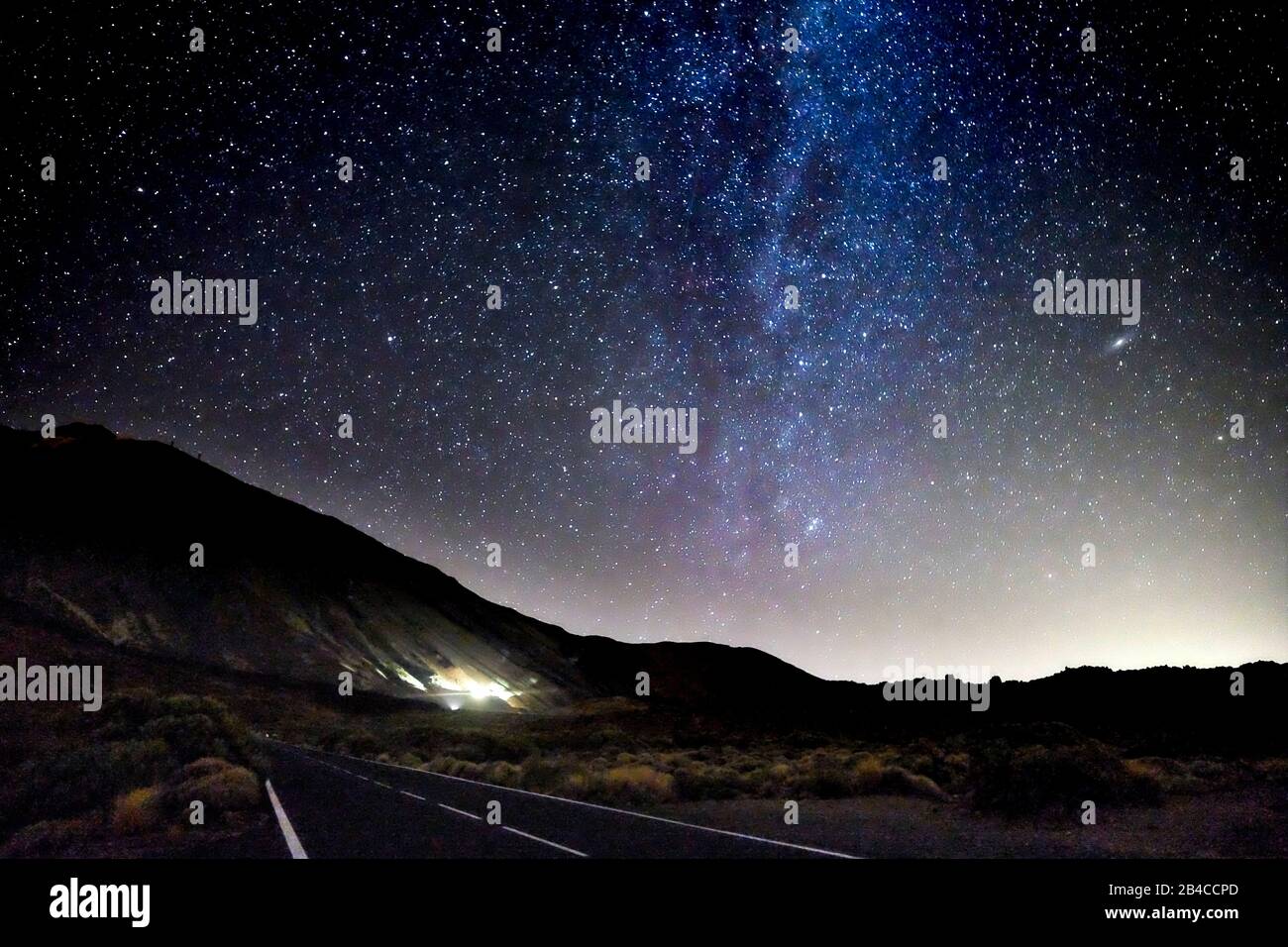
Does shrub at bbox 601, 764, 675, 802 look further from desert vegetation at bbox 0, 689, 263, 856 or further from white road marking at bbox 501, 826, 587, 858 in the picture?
desert vegetation at bbox 0, 689, 263, 856

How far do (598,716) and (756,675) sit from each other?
107610 millimetres

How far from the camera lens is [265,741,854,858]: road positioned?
11.4 meters

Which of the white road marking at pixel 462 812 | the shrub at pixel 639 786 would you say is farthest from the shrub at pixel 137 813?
the shrub at pixel 639 786

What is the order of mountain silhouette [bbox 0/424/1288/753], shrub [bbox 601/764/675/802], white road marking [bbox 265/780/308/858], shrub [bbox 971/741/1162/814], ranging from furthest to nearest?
1. mountain silhouette [bbox 0/424/1288/753]
2. shrub [bbox 601/764/675/802]
3. shrub [bbox 971/741/1162/814]
4. white road marking [bbox 265/780/308/858]

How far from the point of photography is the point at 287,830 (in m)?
13.7

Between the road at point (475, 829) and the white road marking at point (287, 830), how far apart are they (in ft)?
0.05

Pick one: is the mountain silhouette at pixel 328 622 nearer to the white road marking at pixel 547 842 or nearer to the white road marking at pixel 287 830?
the white road marking at pixel 287 830

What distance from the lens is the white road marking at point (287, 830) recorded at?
11406 mm

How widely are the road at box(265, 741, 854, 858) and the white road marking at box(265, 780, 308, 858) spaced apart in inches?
0.6

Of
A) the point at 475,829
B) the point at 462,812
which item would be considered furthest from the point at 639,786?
the point at 475,829
